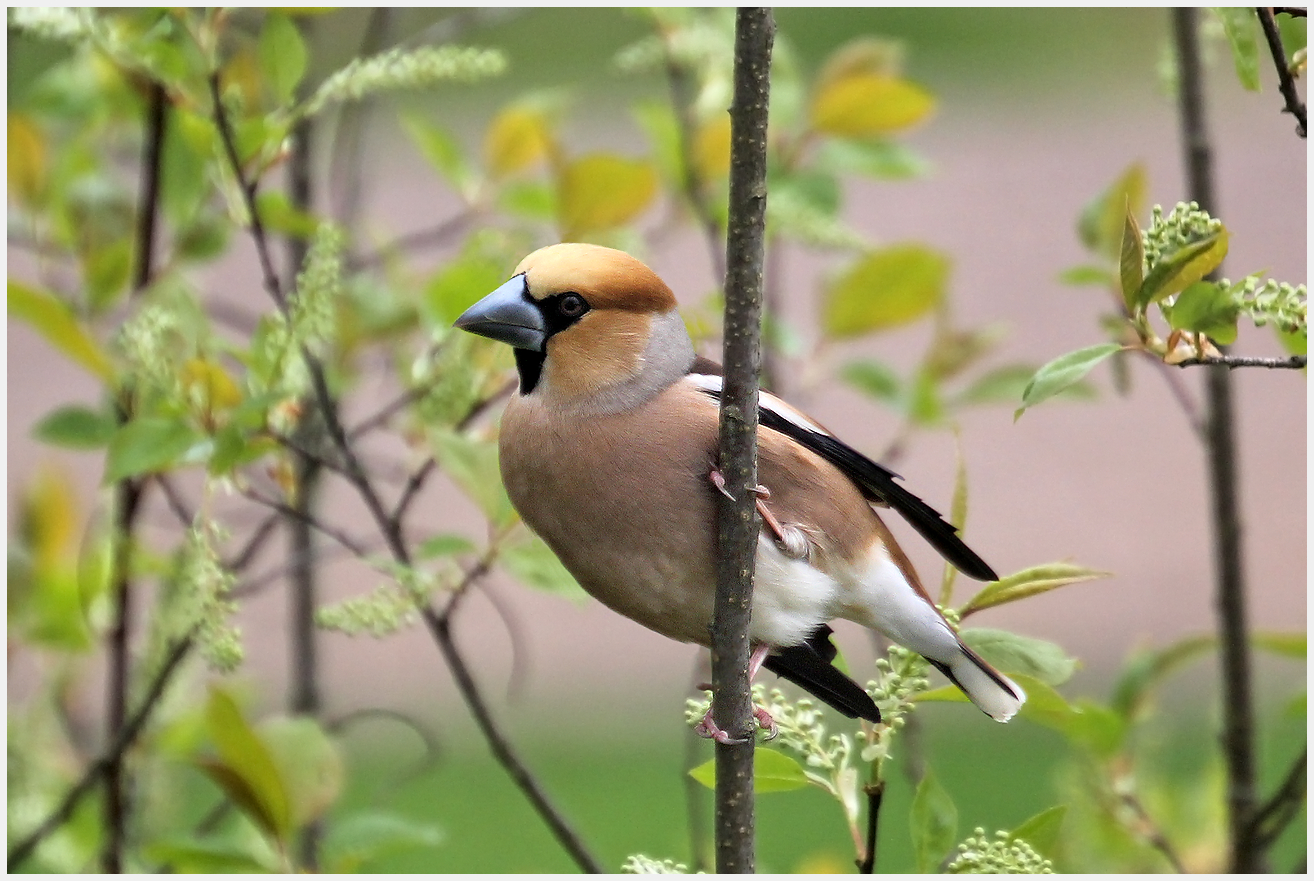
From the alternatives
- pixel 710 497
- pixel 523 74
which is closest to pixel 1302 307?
pixel 710 497

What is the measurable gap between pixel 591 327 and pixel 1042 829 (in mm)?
802

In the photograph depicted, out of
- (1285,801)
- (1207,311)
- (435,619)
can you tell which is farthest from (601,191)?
(1285,801)

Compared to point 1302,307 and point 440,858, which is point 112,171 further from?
point 440,858

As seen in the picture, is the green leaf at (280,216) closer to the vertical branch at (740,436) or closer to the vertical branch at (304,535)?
the vertical branch at (304,535)

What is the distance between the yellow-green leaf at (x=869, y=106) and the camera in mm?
2199

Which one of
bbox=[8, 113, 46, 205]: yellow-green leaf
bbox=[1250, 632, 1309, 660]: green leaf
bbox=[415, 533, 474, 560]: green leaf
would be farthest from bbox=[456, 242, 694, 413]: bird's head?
bbox=[8, 113, 46, 205]: yellow-green leaf

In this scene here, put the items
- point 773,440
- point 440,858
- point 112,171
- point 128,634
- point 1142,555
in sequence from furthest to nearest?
point 1142,555 → point 440,858 → point 112,171 → point 128,634 → point 773,440

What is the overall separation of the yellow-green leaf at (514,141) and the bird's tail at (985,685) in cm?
122

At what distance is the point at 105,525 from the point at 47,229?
20.9 inches

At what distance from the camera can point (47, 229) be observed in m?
2.39

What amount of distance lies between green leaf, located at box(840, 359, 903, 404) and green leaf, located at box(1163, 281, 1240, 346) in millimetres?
1057

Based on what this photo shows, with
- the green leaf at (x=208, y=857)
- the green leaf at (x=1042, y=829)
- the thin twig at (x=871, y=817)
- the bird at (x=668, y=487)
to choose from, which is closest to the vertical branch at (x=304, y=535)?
the green leaf at (x=208, y=857)

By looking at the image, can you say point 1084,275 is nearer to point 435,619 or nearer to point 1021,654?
point 1021,654

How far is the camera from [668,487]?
1.67m
